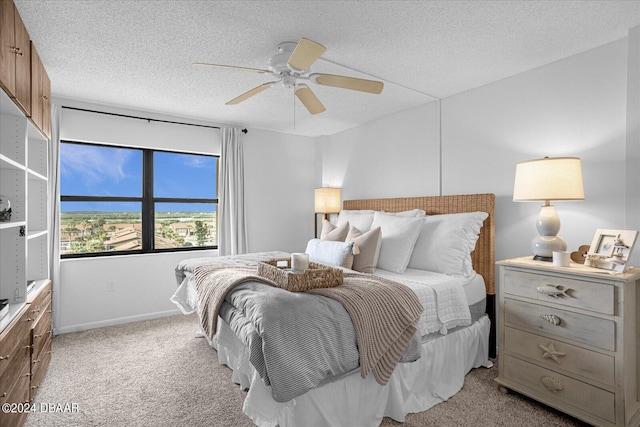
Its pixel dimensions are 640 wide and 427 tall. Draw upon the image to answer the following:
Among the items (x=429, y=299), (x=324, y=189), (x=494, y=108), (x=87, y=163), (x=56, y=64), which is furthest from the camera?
(x=324, y=189)

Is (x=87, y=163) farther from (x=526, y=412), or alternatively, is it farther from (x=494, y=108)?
(x=526, y=412)

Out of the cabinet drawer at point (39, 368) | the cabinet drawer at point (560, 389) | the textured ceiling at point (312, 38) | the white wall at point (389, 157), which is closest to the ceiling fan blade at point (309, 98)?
the textured ceiling at point (312, 38)

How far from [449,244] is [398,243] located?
417 millimetres

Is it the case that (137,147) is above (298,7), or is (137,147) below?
below

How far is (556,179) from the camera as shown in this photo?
87.3 inches

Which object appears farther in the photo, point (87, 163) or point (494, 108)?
point (87, 163)

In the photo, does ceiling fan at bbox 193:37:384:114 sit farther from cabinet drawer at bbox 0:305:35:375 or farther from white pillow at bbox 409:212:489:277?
cabinet drawer at bbox 0:305:35:375

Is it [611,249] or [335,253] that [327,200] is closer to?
[335,253]

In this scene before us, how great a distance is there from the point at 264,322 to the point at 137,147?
3261 mm

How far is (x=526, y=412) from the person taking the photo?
7.00ft

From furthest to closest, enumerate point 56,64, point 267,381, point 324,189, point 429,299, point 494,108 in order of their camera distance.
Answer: point 324,189 → point 494,108 → point 56,64 → point 429,299 → point 267,381

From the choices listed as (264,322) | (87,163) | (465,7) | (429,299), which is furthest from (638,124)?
(87,163)

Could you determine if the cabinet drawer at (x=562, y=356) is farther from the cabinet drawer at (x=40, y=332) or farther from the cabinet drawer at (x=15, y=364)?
the cabinet drawer at (x=40, y=332)

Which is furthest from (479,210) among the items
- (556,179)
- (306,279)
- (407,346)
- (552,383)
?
(306,279)
